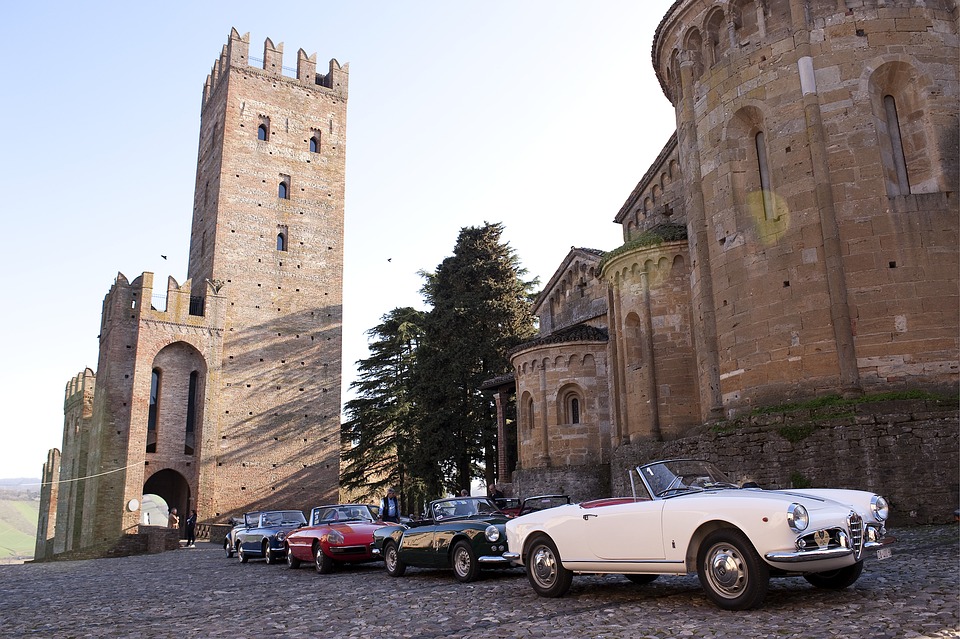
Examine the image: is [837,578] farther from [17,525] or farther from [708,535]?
[17,525]

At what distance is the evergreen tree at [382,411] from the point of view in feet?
136

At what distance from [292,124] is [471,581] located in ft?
131

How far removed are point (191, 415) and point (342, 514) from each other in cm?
2732

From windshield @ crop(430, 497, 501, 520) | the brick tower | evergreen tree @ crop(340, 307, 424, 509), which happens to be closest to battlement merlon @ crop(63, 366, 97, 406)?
the brick tower

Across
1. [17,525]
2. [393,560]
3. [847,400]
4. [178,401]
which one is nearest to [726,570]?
[393,560]

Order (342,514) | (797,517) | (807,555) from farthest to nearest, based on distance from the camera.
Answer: (342,514), (797,517), (807,555)

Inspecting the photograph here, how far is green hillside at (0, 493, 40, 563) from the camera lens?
4799 inches

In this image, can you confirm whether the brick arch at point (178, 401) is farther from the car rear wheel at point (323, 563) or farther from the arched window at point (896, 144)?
the arched window at point (896, 144)

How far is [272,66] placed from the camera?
45.8m

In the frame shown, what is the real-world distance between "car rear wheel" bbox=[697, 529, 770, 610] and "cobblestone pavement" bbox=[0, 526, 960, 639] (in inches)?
5.1

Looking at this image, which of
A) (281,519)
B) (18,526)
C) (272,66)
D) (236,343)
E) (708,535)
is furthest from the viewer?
(18,526)

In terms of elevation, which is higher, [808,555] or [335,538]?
[808,555]

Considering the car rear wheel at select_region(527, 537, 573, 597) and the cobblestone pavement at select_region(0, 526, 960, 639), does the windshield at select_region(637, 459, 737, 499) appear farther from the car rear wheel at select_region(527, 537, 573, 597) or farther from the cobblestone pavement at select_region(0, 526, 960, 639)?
the car rear wheel at select_region(527, 537, 573, 597)

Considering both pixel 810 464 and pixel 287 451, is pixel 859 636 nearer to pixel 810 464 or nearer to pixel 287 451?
pixel 810 464
